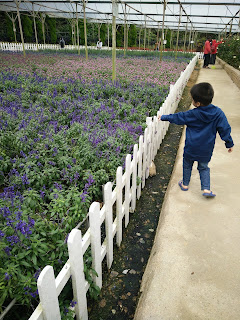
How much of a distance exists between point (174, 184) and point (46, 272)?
2635 mm

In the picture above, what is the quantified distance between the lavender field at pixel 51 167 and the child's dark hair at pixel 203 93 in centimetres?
103

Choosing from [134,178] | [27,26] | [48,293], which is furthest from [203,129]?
[27,26]

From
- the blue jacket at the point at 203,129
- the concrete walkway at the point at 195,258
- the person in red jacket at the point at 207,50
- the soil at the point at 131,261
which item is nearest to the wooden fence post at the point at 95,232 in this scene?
the soil at the point at 131,261

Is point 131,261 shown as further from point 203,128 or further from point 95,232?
point 203,128

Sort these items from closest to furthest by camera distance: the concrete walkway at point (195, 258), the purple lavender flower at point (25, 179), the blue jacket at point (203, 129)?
the concrete walkway at point (195, 258), the purple lavender flower at point (25, 179), the blue jacket at point (203, 129)

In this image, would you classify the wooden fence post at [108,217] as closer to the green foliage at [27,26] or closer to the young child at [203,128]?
the young child at [203,128]

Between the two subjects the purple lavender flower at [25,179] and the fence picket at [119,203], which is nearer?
the fence picket at [119,203]

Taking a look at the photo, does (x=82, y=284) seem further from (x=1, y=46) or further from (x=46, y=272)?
(x=1, y=46)

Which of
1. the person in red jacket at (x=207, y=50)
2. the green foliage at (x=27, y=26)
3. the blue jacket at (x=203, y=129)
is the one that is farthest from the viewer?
the green foliage at (x=27, y=26)

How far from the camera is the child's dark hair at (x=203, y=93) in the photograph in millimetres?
2746

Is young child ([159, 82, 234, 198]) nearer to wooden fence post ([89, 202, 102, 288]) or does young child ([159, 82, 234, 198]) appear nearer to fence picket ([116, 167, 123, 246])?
fence picket ([116, 167, 123, 246])

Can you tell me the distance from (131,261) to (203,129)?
5.61ft

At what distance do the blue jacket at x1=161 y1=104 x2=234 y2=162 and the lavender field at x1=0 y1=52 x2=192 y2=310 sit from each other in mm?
762

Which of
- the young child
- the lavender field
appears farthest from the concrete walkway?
the lavender field
